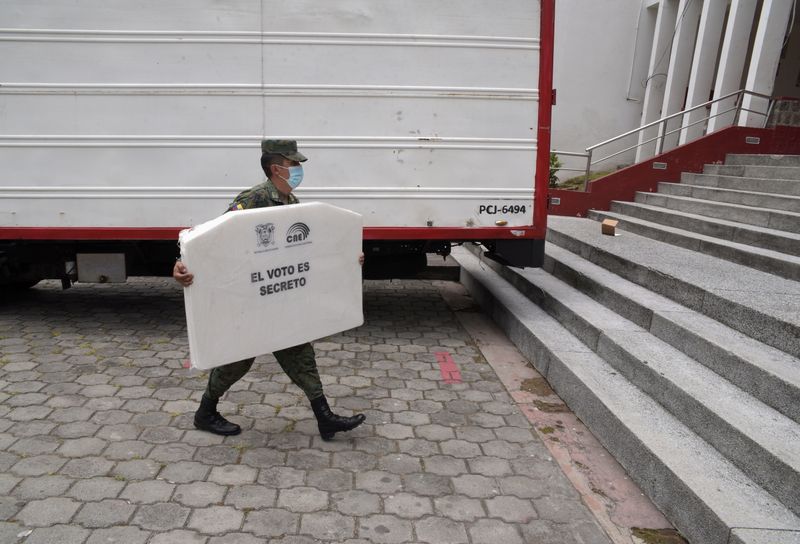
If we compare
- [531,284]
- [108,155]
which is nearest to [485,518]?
[531,284]

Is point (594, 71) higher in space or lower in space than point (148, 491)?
higher

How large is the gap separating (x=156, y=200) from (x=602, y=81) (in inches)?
459

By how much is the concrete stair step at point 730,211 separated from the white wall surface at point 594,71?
538cm

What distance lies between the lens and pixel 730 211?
6.48 m

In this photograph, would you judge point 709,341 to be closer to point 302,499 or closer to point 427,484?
point 427,484

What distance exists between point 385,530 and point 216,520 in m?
0.82

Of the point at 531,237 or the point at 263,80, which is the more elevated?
the point at 263,80

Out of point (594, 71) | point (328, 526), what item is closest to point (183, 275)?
point (328, 526)

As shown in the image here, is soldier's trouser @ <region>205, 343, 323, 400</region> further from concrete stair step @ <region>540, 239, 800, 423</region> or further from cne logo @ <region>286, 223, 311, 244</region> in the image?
concrete stair step @ <region>540, 239, 800, 423</region>

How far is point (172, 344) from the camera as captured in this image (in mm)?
4957

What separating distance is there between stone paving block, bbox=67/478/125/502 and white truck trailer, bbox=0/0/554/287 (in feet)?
8.23

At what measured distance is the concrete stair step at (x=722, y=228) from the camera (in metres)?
5.18

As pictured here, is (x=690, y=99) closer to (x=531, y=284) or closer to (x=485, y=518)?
(x=531, y=284)

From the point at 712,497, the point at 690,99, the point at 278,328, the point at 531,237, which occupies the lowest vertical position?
the point at 712,497
